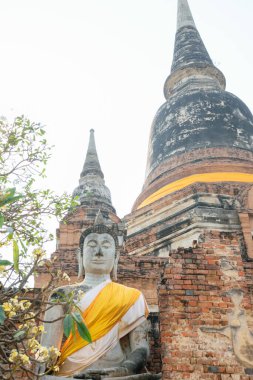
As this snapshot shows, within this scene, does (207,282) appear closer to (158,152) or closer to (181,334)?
(181,334)

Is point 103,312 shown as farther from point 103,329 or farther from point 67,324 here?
point 67,324

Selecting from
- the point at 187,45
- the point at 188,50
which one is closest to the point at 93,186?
the point at 188,50

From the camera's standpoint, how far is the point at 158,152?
14195 mm

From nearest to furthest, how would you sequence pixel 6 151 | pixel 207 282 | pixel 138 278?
pixel 6 151
pixel 207 282
pixel 138 278

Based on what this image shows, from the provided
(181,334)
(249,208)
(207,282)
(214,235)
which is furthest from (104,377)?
(249,208)

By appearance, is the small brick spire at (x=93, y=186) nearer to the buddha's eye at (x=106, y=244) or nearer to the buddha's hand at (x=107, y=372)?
the buddha's eye at (x=106, y=244)

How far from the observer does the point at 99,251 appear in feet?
18.4

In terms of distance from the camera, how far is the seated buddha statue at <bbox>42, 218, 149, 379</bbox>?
463 cm

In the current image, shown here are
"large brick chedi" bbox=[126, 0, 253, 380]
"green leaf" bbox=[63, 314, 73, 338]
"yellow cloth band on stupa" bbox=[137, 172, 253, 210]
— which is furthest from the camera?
"yellow cloth band on stupa" bbox=[137, 172, 253, 210]

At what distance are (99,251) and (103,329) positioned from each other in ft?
3.25

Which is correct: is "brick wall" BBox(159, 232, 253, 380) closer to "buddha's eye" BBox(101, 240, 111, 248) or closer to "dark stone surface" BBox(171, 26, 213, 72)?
"buddha's eye" BBox(101, 240, 111, 248)

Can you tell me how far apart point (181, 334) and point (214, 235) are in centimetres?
123

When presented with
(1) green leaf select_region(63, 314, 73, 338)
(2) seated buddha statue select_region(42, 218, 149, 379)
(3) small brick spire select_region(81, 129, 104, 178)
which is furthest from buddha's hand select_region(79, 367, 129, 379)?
(3) small brick spire select_region(81, 129, 104, 178)

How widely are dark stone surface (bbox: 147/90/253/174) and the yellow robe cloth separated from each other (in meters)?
8.46
